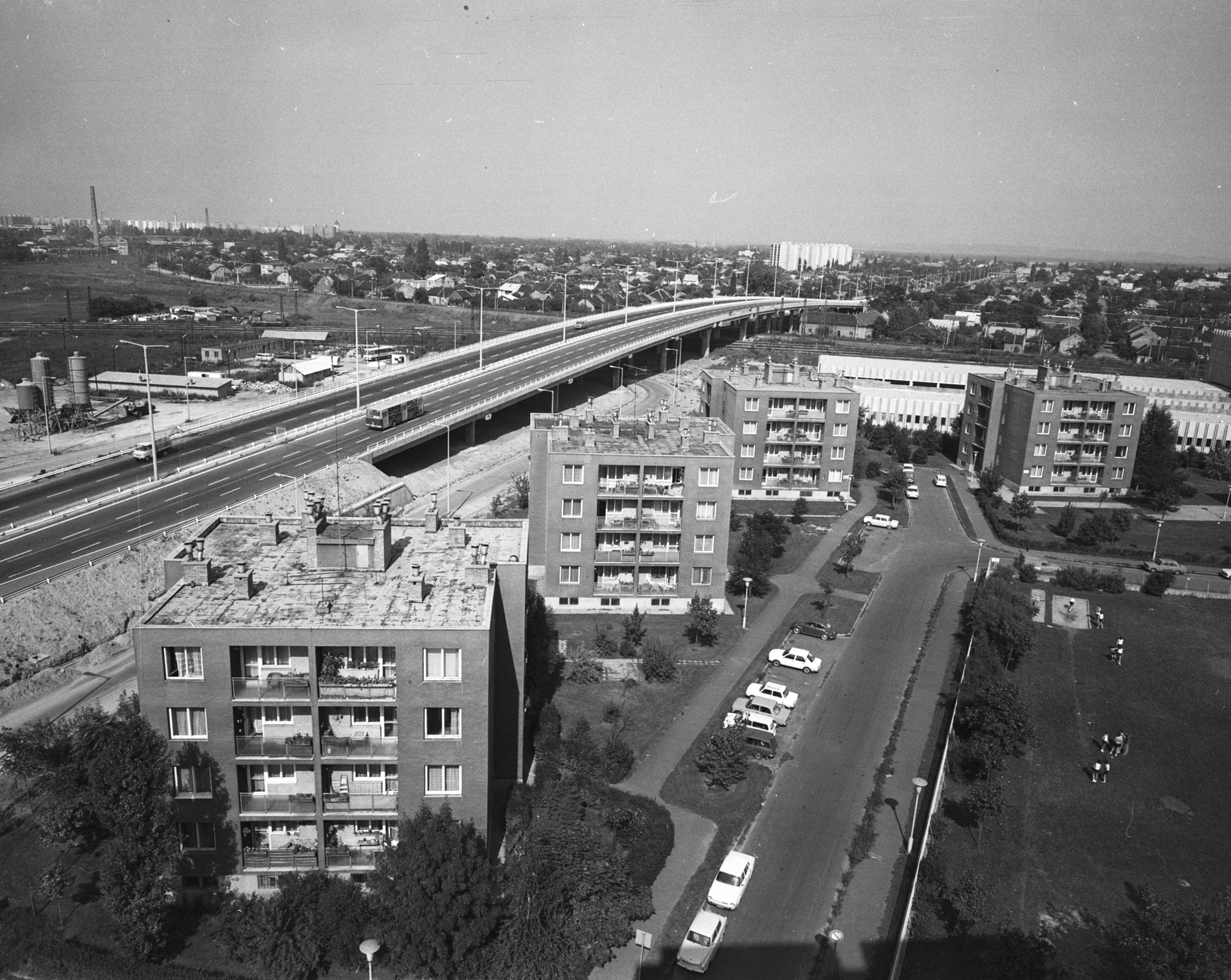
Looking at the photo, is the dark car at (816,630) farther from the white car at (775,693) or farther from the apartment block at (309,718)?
the apartment block at (309,718)

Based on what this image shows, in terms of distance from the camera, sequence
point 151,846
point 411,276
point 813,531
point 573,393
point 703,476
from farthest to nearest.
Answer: point 411,276 → point 573,393 → point 813,531 → point 703,476 → point 151,846

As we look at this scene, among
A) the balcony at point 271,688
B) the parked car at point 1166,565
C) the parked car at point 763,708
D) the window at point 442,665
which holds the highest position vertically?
the window at point 442,665

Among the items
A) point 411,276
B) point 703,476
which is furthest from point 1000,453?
point 411,276

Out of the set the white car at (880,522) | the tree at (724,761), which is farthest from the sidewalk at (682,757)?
the white car at (880,522)

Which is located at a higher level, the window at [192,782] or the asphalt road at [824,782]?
the window at [192,782]

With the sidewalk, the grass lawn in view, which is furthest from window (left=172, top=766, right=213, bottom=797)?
the grass lawn

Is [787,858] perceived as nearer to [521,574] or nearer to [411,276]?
[521,574]

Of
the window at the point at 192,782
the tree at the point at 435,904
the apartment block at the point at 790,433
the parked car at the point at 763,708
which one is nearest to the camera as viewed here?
the tree at the point at 435,904
